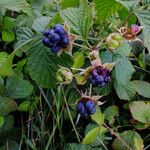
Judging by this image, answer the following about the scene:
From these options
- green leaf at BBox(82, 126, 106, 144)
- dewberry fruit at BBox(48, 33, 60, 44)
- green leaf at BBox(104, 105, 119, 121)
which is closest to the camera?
dewberry fruit at BBox(48, 33, 60, 44)

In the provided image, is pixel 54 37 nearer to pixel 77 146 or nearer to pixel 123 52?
pixel 123 52

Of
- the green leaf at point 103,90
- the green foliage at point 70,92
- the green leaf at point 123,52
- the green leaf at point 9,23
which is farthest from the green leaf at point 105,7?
the green leaf at point 9,23

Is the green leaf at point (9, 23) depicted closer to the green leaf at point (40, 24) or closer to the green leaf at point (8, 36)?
the green leaf at point (8, 36)

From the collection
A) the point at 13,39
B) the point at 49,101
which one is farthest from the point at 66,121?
the point at 13,39

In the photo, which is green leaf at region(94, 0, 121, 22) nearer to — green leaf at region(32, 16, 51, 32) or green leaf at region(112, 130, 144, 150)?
green leaf at region(32, 16, 51, 32)

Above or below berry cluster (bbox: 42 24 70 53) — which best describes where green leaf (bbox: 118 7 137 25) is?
below

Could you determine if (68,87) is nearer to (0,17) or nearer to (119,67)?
(119,67)

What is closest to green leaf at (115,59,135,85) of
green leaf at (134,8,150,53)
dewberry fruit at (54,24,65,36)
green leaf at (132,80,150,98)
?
green leaf at (132,80,150,98)

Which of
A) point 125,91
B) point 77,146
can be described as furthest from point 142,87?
point 77,146
